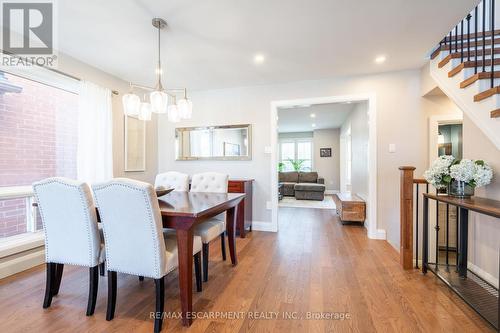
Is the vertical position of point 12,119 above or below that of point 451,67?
below

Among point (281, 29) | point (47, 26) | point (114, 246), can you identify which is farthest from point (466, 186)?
point (47, 26)

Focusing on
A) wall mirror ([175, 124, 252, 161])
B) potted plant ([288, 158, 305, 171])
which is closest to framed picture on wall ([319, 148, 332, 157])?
potted plant ([288, 158, 305, 171])

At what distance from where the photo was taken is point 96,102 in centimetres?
315

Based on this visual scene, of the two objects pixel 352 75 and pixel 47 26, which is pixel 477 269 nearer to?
pixel 352 75

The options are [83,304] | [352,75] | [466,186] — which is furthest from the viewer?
[352,75]

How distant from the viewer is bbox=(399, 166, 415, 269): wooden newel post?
240 cm

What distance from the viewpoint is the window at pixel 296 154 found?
361 inches

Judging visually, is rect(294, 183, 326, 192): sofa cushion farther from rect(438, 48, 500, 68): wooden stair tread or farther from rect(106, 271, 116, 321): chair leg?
rect(106, 271, 116, 321): chair leg

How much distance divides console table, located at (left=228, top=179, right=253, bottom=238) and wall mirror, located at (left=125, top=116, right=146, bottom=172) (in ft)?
5.29

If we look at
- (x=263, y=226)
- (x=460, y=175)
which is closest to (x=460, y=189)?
(x=460, y=175)

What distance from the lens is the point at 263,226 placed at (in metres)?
3.93

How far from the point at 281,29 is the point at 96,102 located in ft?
8.35

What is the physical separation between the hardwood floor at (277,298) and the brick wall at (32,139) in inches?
29.3

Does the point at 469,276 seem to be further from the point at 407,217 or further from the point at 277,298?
the point at 277,298
